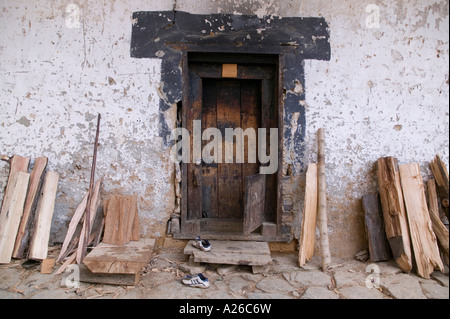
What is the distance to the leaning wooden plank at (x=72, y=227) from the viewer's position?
3.40 meters

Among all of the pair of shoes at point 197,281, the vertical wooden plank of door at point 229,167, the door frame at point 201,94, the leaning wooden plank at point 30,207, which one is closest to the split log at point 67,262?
the leaning wooden plank at point 30,207

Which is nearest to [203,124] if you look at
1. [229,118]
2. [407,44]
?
[229,118]

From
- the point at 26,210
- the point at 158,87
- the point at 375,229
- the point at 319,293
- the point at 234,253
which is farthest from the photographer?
the point at 158,87

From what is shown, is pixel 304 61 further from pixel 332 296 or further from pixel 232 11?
pixel 332 296

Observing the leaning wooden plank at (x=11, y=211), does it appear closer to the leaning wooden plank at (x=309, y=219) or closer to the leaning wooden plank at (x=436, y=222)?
the leaning wooden plank at (x=309, y=219)

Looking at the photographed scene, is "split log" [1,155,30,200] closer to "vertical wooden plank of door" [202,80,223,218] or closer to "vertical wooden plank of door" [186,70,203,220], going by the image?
"vertical wooden plank of door" [186,70,203,220]

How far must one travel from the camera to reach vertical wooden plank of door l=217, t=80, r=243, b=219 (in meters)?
4.06

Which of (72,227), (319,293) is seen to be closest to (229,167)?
(319,293)

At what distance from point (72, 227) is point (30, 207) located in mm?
500

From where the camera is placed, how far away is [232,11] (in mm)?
3727

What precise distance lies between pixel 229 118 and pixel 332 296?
230 centimetres

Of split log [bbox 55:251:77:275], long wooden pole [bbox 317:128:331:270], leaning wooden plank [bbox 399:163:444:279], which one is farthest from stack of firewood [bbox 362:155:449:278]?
split log [bbox 55:251:77:275]

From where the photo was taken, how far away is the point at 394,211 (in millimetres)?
3414

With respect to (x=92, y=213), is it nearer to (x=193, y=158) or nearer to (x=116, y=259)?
(x=116, y=259)
